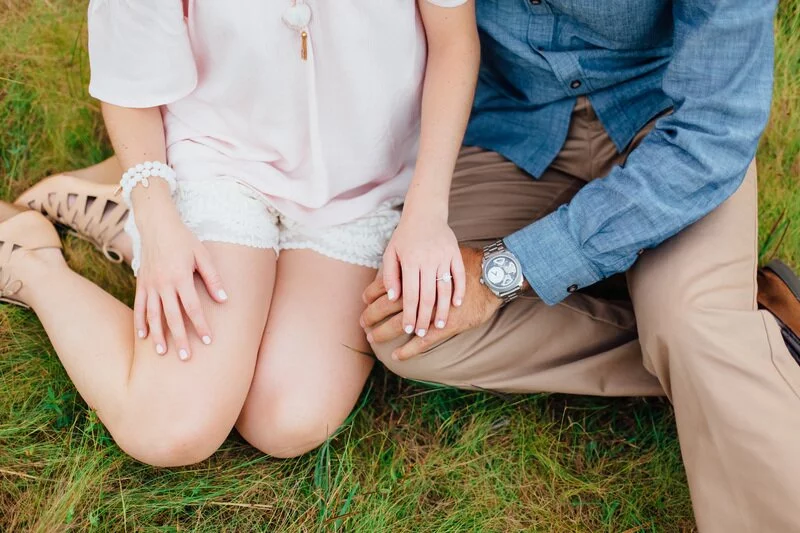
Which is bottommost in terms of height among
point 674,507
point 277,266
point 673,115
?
point 674,507

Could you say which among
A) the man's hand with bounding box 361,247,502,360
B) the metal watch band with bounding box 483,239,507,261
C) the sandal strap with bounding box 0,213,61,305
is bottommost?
the sandal strap with bounding box 0,213,61,305

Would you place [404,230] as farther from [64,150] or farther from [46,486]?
[64,150]

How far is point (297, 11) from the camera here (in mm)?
1642

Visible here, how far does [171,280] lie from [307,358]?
388 mm

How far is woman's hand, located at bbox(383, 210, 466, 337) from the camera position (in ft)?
5.68

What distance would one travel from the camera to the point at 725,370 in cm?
153

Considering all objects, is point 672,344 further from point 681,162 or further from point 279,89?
point 279,89

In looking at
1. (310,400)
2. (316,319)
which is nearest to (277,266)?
(316,319)

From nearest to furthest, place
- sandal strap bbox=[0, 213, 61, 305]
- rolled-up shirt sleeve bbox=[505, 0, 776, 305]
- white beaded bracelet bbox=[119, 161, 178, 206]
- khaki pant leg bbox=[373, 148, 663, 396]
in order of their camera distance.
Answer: rolled-up shirt sleeve bbox=[505, 0, 776, 305] < white beaded bracelet bbox=[119, 161, 178, 206] < khaki pant leg bbox=[373, 148, 663, 396] < sandal strap bbox=[0, 213, 61, 305]

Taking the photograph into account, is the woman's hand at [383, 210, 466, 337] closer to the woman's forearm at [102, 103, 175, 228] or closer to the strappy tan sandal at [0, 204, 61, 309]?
the woman's forearm at [102, 103, 175, 228]

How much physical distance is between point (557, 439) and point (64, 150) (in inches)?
71.1

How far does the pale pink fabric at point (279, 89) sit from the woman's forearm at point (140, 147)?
2.1 inches

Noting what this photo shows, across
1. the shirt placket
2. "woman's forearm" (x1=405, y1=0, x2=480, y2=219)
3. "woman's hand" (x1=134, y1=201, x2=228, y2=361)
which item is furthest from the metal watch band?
"woman's hand" (x1=134, y1=201, x2=228, y2=361)

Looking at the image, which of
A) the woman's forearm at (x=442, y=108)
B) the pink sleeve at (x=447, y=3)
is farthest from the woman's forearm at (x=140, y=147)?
the pink sleeve at (x=447, y=3)
